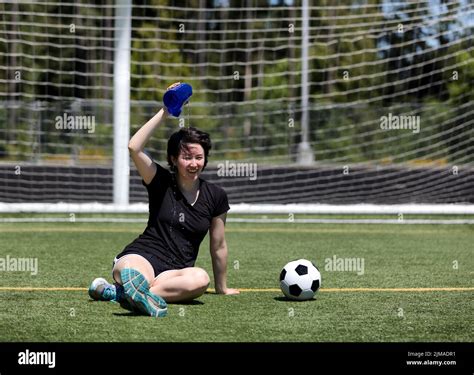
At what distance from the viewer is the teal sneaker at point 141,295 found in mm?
5383

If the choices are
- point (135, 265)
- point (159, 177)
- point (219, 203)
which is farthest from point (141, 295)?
point (219, 203)

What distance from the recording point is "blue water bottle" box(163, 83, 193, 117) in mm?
5672

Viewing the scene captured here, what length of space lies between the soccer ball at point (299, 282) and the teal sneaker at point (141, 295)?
109 cm

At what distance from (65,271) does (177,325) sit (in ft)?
9.61

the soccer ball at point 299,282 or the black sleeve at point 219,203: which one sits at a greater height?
the black sleeve at point 219,203

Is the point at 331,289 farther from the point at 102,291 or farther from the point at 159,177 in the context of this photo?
the point at 102,291

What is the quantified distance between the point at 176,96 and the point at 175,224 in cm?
98

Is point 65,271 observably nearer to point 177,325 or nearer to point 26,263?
point 26,263

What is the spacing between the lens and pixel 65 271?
7.90 meters

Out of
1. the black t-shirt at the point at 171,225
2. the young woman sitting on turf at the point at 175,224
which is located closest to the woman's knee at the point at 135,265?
the young woman sitting on turf at the point at 175,224

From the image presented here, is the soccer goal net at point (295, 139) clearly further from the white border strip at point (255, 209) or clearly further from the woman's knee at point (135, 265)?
the woman's knee at point (135, 265)

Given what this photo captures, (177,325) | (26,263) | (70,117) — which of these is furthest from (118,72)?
(177,325)

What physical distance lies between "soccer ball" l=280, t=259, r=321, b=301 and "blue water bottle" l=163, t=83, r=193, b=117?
1.42 m

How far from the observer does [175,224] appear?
20.4 ft
